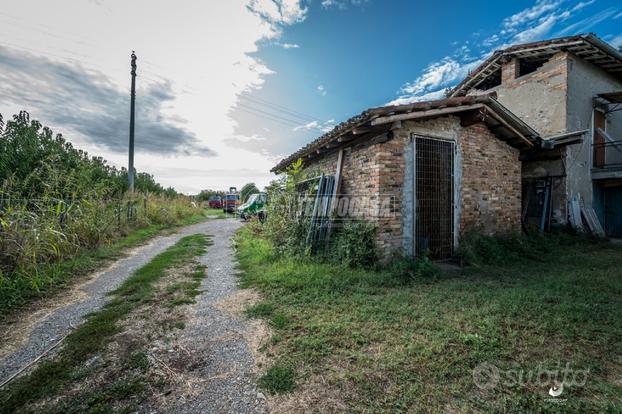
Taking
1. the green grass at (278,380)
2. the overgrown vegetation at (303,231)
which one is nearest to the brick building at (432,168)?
the overgrown vegetation at (303,231)

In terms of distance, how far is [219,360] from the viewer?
228cm

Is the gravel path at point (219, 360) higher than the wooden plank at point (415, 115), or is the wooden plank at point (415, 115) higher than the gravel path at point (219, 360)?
the wooden plank at point (415, 115)

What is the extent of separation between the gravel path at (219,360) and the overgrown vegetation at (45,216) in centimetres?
256

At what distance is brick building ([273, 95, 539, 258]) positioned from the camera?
4977mm

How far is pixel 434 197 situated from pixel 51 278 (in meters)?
7.39

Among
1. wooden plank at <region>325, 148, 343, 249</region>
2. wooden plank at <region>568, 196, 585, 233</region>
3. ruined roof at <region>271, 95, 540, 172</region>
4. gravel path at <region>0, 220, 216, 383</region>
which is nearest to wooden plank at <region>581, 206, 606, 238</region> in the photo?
wooden plank at <region>568, 196, 585, 233</region>

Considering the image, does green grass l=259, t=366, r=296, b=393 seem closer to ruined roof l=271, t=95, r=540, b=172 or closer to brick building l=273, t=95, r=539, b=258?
brick building l=273, t=95, r=539, b=258

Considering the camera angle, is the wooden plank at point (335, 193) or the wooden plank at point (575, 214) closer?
the wooden plank at point (335, 193)

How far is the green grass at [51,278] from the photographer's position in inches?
130

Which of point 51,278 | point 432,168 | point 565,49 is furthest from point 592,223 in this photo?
point 51,278

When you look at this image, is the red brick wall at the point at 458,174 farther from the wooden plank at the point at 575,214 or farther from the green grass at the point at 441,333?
the wooden plank at the point at 575,214

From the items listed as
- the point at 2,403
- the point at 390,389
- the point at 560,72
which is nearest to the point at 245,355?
the point at 390,389

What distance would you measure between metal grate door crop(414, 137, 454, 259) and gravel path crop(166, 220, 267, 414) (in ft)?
13.6

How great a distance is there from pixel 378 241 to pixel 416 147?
226 centimetres
